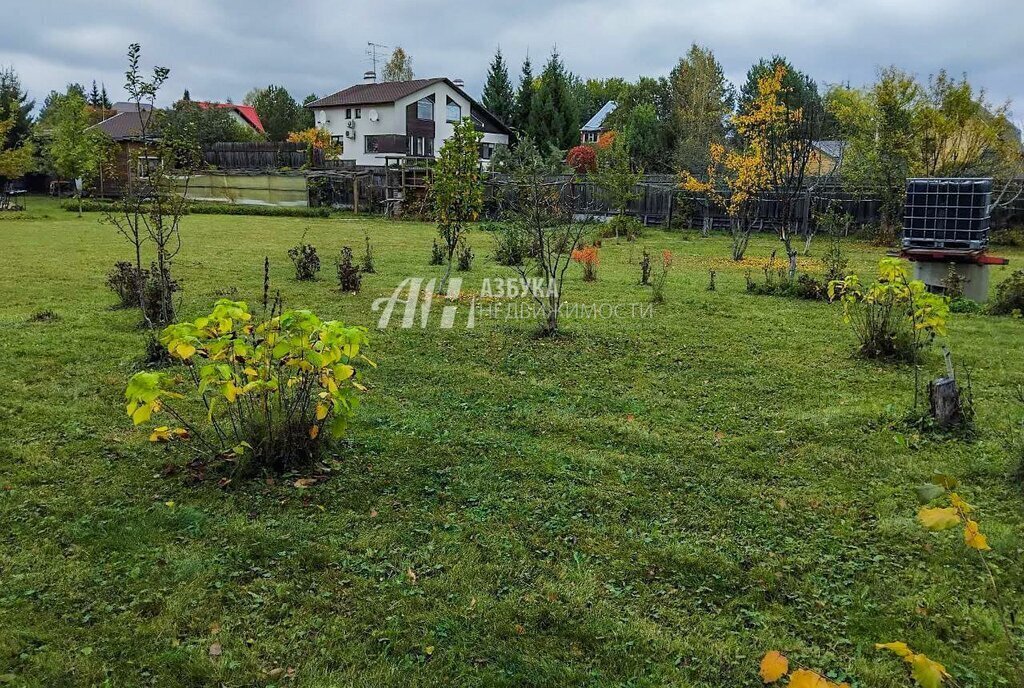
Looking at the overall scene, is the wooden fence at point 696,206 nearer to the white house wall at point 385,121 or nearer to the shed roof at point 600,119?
the white house wall at point 385,121

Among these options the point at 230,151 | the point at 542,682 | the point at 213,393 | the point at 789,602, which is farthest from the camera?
the point at 230,151

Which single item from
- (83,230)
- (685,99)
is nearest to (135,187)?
(83,230)

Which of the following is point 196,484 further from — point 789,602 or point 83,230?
point 83,230

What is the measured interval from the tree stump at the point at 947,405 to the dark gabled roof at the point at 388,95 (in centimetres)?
3283

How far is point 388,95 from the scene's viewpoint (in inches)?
1373

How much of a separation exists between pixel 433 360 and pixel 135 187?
11.6 feet

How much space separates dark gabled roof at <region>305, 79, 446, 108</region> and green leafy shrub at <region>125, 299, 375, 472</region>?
1283 inches

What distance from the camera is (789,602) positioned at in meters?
2.80

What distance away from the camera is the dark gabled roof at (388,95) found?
34.7 m

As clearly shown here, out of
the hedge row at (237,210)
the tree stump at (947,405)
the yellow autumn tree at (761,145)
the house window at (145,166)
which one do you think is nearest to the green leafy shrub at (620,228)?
the yellow autumn tree at (761,145)

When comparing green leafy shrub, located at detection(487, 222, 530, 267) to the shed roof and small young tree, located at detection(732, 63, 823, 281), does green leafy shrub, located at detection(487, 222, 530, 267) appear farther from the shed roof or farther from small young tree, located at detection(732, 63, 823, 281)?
the shed roof

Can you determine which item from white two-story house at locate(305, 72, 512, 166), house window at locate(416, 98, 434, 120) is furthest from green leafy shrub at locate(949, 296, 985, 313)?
house window at locate(416, 98, 434, 120)

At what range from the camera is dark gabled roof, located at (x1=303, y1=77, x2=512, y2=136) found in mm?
34656

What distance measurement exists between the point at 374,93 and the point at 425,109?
2.85 meters
